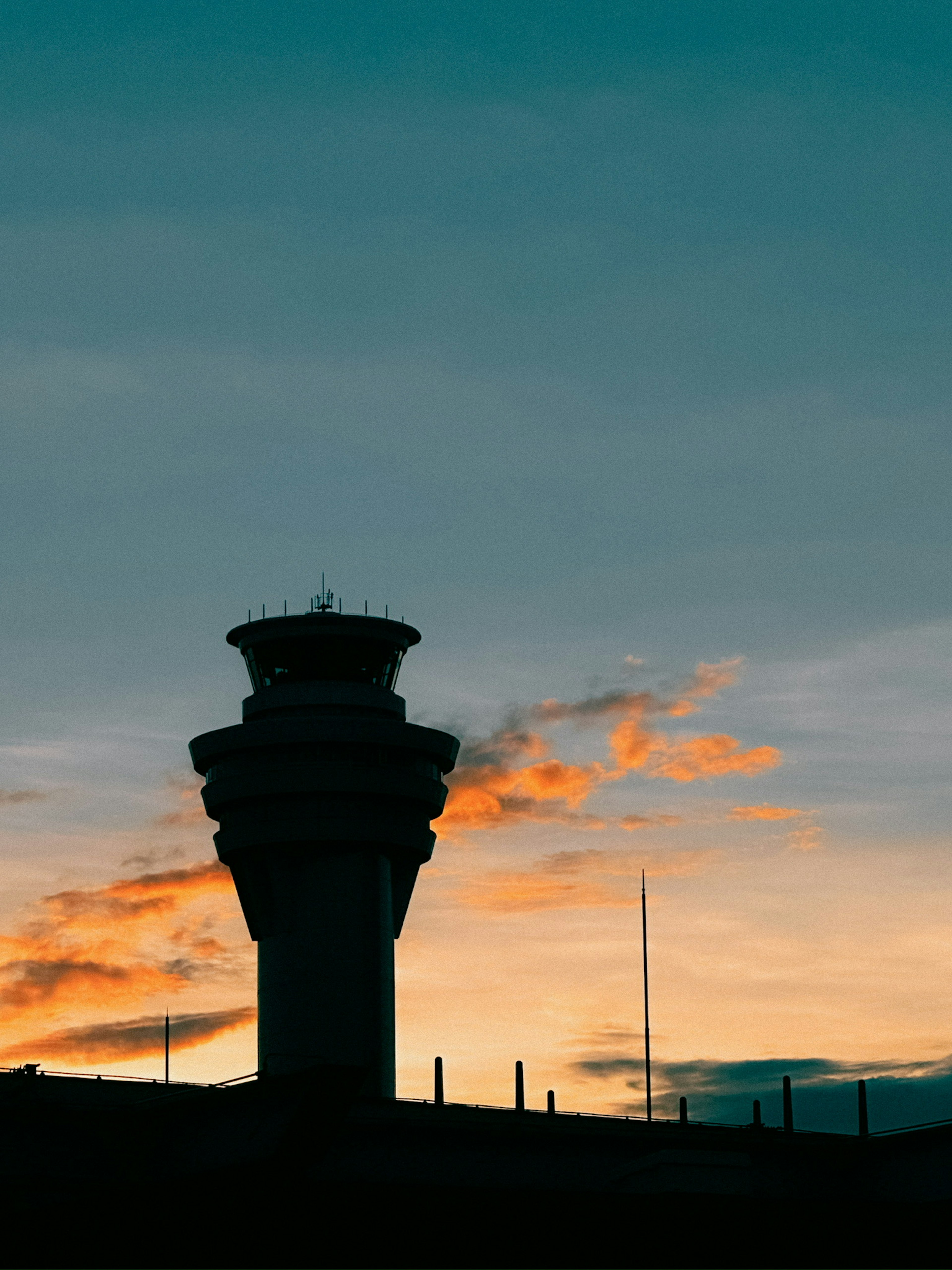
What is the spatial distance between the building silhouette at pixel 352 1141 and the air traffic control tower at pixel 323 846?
0.43 feet

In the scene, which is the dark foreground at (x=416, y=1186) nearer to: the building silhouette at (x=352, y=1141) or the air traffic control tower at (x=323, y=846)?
the building silhouette at (x=352, y=1141)

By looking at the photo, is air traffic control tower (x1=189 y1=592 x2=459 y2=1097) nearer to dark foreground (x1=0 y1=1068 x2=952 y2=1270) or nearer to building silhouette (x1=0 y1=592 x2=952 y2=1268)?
building silhouette (x1=0 y1=592 x2=952 y2=1268)

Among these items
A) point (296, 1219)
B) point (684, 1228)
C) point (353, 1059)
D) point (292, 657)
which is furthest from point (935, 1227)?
point (292, 657)

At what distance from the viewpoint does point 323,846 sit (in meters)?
94.8

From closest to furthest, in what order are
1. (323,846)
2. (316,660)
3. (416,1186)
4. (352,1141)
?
(416,1186) < (352,1141) < (323,846) < (316,660)

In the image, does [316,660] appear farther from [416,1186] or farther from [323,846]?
[416,1186]

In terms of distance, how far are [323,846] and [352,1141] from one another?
25340mm

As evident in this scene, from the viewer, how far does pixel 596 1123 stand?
80000 millimetres

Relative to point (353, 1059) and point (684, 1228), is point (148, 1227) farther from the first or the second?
point (353, 1059)

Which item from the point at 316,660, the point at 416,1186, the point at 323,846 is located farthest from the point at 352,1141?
the point at 316,660

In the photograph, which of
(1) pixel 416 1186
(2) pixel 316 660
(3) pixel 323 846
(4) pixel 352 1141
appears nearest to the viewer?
(1) pixel 416 1186

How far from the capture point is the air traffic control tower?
3691 inches

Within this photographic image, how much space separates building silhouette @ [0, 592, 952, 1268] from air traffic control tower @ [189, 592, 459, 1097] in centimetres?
13

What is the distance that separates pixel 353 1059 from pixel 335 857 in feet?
34.9
